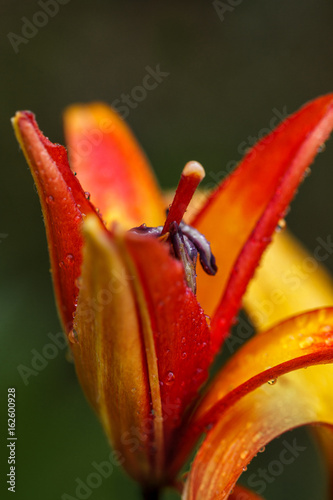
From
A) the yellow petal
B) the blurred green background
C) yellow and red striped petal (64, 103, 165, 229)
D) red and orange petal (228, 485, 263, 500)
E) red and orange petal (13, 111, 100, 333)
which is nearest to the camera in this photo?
the yellow petal

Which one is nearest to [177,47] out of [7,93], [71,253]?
[7,93]

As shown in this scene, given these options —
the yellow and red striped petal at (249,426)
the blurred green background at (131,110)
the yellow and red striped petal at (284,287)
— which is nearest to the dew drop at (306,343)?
the yellow and red striped petal at (249,426)

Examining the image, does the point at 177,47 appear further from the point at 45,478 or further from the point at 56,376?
the point at 45,478

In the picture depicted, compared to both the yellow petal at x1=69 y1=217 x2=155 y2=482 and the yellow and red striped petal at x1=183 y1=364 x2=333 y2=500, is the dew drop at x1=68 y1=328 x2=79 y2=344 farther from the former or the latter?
the yellow and red striped petal at x1=183 y1=364 x2=333 y2=500

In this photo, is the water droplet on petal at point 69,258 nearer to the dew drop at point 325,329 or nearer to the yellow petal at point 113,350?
the yellow petal at point 113,350

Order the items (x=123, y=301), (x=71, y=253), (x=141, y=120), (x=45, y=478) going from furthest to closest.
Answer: (x=141, y=120), (x=45, y=478), (x=71, y=253), (x=123, y=301)

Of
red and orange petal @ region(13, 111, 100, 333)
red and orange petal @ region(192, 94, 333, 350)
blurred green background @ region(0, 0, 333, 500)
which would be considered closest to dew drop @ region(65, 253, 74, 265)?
red and orange petal @ region(13, 111, 100, 333)
